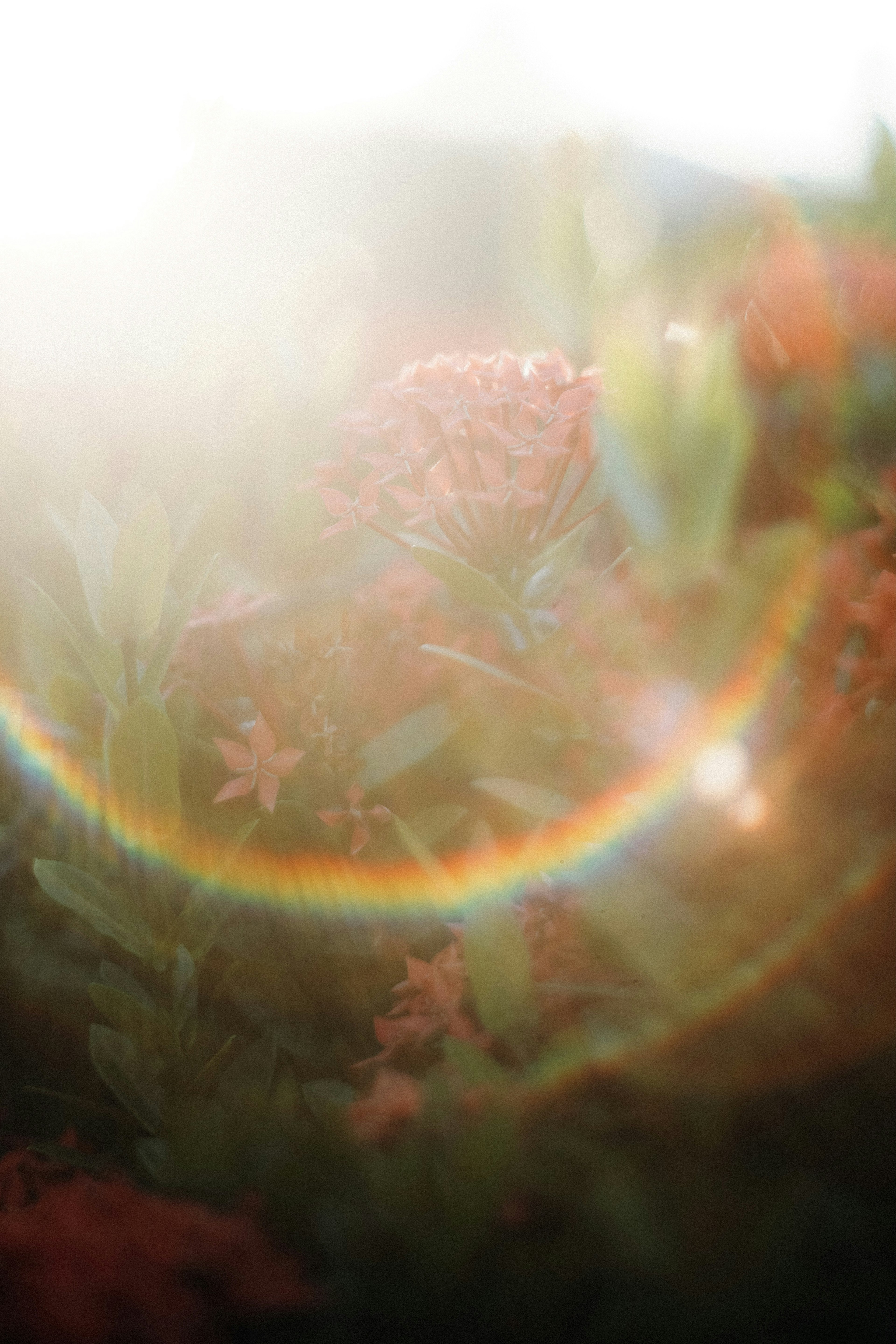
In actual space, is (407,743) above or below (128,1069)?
above

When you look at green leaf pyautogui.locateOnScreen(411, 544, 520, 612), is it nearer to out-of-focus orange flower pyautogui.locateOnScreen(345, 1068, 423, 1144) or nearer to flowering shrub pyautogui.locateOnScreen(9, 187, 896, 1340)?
flowering shrub pyautogui.locateOnScreen(9, 187, 896, 1340)

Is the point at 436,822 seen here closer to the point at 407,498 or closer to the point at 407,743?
the point at 407,743

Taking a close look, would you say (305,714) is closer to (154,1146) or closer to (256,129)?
(154,1146)

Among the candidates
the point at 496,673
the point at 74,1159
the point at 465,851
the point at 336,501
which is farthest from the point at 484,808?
the point at 74,1159

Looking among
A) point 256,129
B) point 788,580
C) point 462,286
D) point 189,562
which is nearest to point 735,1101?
point 788,580

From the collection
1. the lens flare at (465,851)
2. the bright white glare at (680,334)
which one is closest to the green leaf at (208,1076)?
the lens flare at (465,851)

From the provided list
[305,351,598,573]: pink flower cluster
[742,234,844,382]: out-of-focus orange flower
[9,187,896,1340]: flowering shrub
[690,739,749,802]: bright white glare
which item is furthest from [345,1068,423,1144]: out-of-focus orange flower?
[742,234,844,382]: out-of-focus orange flower

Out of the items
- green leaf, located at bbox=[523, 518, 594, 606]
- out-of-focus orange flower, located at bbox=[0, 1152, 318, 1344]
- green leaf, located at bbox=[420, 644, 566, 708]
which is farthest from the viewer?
green leaf, located at bbox=[523, 518, 594, 606]
